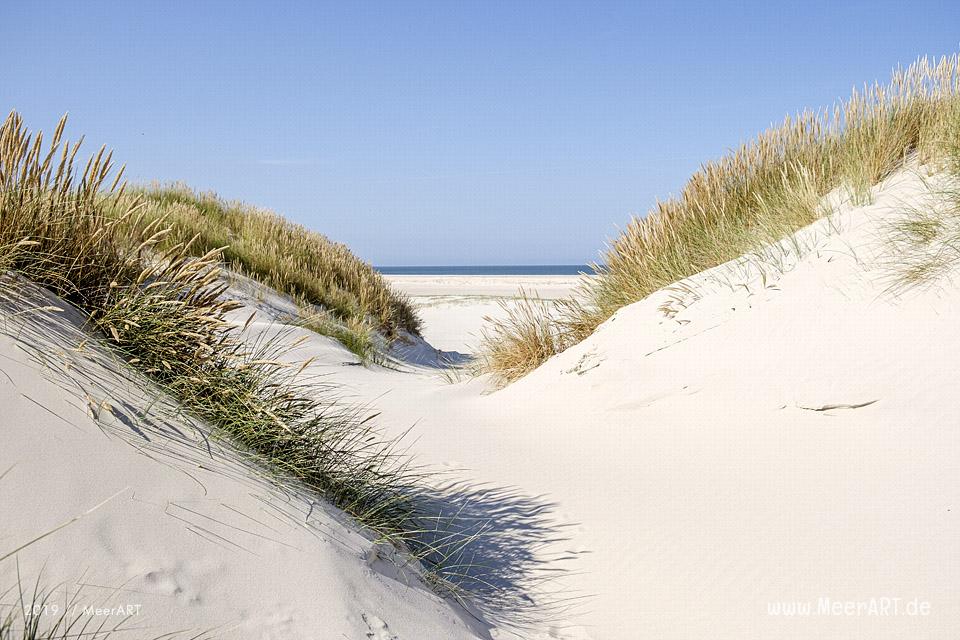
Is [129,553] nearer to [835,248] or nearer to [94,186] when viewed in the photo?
[94,186]

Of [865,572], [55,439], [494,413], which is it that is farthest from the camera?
[494,413]

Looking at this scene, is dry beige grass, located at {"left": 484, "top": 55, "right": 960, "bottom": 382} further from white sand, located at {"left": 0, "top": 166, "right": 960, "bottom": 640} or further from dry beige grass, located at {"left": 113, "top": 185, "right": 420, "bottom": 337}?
dry beige grass, located at {"left": 113, "top": 185, "right": 420, "bottom": 337}

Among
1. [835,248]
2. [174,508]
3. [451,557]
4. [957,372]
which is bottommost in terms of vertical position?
[451,557]

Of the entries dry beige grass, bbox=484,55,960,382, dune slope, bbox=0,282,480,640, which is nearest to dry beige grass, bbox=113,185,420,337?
dry beige grass, bbox=484,55,960,382

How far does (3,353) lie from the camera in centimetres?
174

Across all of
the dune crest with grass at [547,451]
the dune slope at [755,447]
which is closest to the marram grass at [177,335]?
the dune crest with grass at [547,451]

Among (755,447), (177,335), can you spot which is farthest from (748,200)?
(177,335)

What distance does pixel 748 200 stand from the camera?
6.20 metres

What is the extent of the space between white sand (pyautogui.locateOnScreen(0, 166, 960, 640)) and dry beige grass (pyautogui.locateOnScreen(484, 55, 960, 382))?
0.45m

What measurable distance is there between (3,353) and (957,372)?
13.0 feet

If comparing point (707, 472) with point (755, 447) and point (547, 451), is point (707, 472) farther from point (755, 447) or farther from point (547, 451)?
point (547, 451)

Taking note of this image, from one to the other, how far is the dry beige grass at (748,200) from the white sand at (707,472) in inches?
17.8

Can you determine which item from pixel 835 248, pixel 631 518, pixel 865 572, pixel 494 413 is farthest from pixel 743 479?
pixel 494 413

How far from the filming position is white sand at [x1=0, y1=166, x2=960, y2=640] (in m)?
1.58
